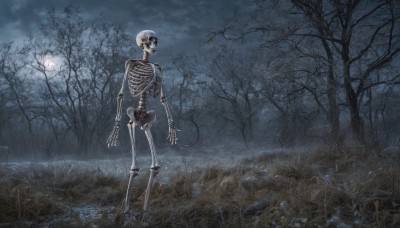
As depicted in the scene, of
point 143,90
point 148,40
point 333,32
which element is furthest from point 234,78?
point 143,90

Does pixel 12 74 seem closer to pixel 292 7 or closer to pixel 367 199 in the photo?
pixel 292 7

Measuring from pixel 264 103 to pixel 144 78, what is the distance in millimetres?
27019

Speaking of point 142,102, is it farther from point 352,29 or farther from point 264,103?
point 264,103

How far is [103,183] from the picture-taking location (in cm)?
873

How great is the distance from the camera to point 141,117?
5.45 m

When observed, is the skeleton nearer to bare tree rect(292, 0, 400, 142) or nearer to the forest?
the forest

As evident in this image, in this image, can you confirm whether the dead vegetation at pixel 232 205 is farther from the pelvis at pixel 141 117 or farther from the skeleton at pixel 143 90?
the pelvis at pixel 141 117

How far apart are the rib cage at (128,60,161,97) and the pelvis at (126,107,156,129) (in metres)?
0.27

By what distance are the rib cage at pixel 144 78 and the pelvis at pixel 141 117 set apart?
27cm

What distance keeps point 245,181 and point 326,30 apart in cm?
885

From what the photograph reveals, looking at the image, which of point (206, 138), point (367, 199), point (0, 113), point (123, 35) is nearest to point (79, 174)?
point (367, 199)

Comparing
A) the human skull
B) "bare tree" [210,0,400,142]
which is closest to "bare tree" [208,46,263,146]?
"bare tree" [210,0,400,142]

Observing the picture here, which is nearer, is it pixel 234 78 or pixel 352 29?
pixel 352 29

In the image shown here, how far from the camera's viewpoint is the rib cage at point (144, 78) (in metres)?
5.40
